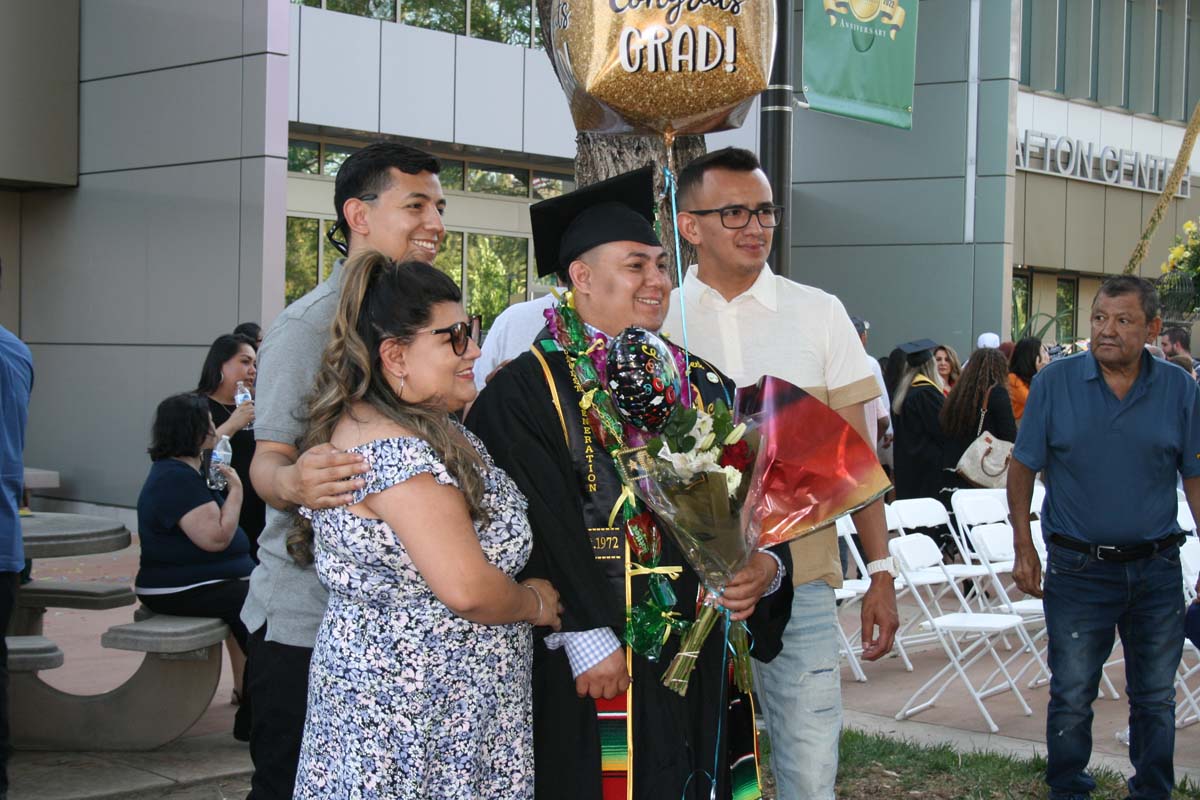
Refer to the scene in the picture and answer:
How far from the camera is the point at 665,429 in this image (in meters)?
3.07

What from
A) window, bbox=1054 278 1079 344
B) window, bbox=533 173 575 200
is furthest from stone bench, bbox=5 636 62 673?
window, bbox=1054 278 1079 344

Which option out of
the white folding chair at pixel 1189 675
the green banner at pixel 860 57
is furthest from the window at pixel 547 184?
the white folding chair at pixel 1189 675

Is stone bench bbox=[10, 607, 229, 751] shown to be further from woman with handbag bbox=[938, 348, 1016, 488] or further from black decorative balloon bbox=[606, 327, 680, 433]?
woman with handbag bbox=[938, 348, 1016, 488]

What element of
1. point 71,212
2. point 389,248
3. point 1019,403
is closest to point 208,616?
point 389,248

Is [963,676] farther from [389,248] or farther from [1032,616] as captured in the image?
[389,248]

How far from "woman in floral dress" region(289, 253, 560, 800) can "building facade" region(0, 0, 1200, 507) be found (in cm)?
963

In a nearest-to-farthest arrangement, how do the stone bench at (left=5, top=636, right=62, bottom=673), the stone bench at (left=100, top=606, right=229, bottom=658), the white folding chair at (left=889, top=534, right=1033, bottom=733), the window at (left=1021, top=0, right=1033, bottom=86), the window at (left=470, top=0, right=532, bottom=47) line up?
the stone bench at (left=100, top=606, right=229, bottom=658) → the stone bench at (left=5, top=636, right=62, bottom=673) → the white folding chair at (left=889, top=534, right=1033, bottom=733) → the window at (left=470, top=0, right=532, bottom=47) → the window at (left=1021, top=0, right=1033, bottom=86)

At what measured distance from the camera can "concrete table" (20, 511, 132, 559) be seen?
229 inches

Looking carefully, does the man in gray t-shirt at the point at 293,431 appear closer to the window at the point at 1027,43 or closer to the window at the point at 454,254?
the window at the point at 454,254

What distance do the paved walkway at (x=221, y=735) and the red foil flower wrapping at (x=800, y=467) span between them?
3.33 m

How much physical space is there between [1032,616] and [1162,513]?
248cm

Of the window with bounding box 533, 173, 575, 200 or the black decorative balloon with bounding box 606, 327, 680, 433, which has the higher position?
the window with bounding box 533, 173, 575, 200

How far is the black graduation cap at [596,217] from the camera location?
346 cm

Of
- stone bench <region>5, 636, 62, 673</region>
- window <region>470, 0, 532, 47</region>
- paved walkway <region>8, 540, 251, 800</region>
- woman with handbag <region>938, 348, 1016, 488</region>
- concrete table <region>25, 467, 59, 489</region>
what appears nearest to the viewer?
paved walkway <region>8, 540, 251, 800</region>
